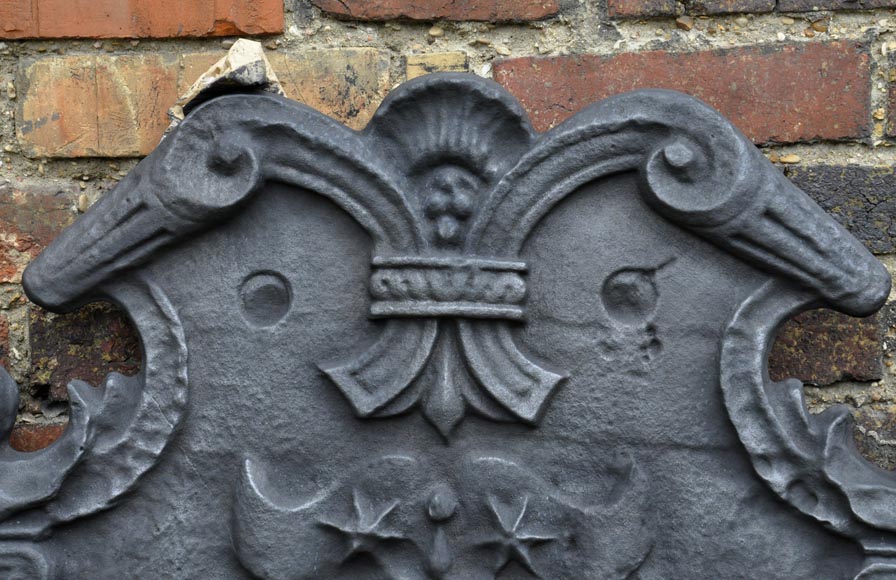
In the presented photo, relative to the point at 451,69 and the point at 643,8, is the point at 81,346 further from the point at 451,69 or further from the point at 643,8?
the point at 643,8

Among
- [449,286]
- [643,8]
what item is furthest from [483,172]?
[643,8]

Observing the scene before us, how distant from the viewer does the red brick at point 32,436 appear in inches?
34.2

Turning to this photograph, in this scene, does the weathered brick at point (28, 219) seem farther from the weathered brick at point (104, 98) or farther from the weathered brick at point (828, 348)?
the weathered brick at point (828, 348)

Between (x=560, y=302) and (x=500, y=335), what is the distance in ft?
0.16

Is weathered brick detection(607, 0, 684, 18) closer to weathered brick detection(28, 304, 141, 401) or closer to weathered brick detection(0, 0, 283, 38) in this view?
weathered brick detection(0, 0, 283, 38)

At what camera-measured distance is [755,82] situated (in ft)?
2.75

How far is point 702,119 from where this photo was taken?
29.2 inches

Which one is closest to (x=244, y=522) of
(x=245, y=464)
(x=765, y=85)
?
(x=245, y=464)

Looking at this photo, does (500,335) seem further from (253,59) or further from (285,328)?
(253,59)

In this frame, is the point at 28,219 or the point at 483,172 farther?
the point at 28,219

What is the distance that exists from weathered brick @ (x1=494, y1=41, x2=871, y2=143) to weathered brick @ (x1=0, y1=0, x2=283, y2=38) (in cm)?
24

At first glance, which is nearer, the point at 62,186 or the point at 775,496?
the point at 775,496

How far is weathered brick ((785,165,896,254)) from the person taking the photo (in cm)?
84

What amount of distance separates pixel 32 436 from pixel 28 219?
17 cm
